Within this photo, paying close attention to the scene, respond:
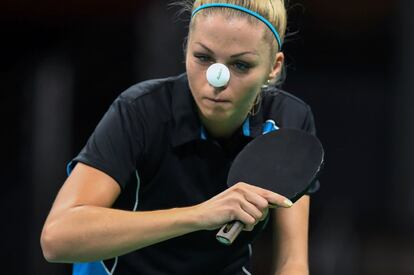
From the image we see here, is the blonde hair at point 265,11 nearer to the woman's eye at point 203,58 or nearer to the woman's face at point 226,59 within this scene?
the woman's face at point 226,59

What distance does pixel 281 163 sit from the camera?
2.54 meters

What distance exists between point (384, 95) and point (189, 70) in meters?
3.47

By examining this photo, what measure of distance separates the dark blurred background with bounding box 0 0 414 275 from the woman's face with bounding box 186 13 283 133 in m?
→ 2.44

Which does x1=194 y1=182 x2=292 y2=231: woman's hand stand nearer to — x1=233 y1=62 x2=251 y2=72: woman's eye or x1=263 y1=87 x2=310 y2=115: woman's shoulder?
x1=233 y1=62 x2=251 y2=72: woman's eye

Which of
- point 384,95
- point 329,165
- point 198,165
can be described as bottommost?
point 329,165

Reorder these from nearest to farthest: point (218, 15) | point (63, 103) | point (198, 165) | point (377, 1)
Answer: point (218, 15), point (198, 165), point (63, 103), point (377, 1)

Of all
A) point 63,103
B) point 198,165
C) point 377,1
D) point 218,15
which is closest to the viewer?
point 218,15

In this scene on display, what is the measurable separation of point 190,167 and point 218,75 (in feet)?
1.22

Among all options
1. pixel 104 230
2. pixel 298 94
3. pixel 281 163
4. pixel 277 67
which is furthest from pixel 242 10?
pixel 298 94

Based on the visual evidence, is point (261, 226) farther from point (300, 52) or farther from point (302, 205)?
point (300, 52)

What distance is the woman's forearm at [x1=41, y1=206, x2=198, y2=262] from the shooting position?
241 centimetres

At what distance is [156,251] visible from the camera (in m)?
2.77

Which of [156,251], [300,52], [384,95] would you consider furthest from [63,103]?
[156,251]

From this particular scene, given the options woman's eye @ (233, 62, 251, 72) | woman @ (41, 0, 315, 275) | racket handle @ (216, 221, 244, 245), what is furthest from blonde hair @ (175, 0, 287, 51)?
racket handle @ (216, 221, 244, 245)
